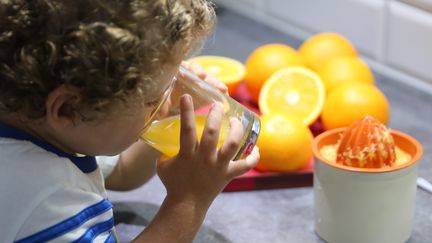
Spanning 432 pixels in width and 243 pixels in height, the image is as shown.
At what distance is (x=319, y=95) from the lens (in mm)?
907

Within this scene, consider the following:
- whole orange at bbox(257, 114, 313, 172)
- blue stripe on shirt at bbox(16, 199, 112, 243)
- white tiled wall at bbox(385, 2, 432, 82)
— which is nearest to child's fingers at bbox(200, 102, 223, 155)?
blue stripe on shirt at bbox(16, 199, 112, 243)

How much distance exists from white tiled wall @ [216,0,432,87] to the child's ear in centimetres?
60

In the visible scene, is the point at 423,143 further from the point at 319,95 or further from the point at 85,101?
the point at 85,101

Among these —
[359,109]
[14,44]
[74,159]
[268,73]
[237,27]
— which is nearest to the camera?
[14,44]

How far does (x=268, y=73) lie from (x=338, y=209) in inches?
11.3

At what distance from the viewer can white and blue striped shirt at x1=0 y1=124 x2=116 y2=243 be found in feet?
1.80

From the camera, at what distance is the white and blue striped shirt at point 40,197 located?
55 cm

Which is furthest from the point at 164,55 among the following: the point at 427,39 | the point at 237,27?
the point at 237,27

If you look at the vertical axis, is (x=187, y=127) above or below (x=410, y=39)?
above

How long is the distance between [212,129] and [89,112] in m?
0.11

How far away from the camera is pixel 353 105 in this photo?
2.76 feet

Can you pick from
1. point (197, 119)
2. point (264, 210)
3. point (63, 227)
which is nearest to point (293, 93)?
point (264, 210)

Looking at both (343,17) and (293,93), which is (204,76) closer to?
(293,93)

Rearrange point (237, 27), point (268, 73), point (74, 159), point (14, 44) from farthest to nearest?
point (237, 27) < point (268, 73) < point (74, 159) < point (14, 44)
